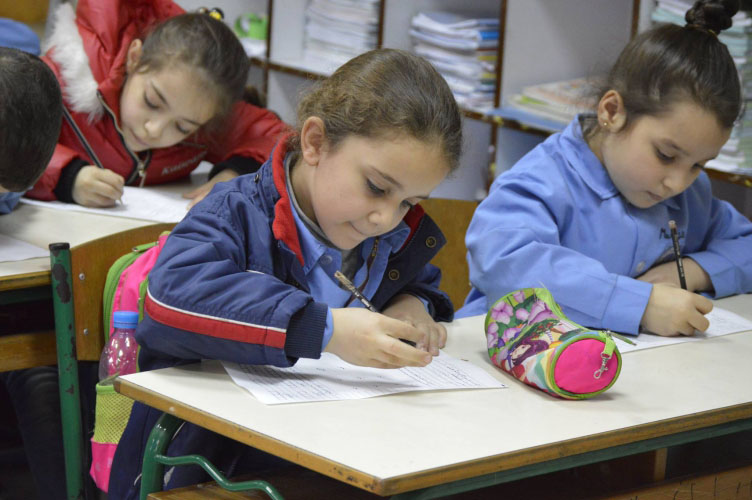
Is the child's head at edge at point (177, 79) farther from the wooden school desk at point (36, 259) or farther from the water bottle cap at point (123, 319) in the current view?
the water bottle cap at point (123, 319)

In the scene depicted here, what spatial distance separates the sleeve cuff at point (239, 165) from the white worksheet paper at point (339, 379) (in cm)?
126

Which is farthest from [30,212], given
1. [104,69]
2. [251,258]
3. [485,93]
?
[485,93]

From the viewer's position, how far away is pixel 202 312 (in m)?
1.26

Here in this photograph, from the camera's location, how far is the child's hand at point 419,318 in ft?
4.82

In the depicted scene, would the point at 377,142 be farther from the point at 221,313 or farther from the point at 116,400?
the point at 116,400

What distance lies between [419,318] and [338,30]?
2.27 meters

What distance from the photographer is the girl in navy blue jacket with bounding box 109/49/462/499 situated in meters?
1.27

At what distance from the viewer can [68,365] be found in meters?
1.75

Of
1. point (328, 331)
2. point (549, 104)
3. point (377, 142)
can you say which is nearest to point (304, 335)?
point (328, 331)

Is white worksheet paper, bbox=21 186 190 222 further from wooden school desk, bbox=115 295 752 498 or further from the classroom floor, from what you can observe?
wooden school desk, bbox=115 295 752 498

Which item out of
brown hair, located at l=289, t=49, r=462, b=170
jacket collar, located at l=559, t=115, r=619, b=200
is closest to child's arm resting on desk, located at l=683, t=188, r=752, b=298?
jacket collar, located at l=559, t=115, r=619, b=200

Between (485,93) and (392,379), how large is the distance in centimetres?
187

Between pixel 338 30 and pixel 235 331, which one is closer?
pixel 235 331

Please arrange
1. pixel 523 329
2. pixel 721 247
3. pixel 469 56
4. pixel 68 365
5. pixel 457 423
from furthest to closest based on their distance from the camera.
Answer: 1. pixel 469 56
2. pixel 721 247
3. pixel 68 365
4. pixel 523 329
5. pixel 457 423
